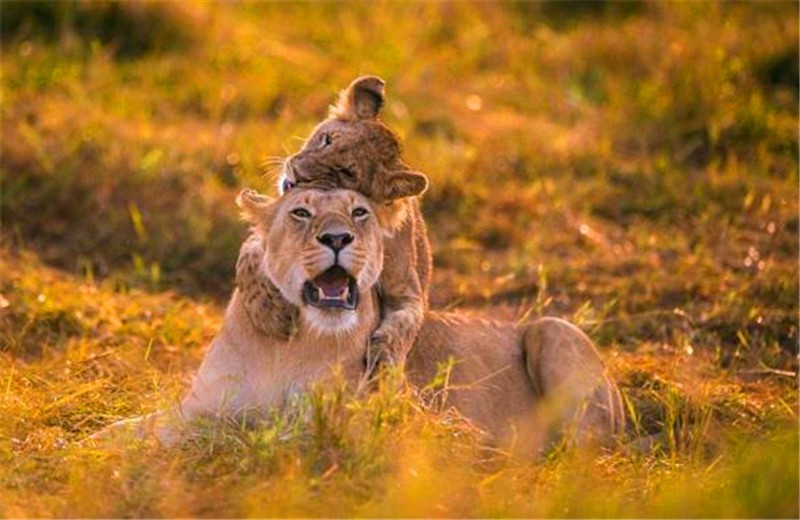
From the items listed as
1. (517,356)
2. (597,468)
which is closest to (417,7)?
(517,356)

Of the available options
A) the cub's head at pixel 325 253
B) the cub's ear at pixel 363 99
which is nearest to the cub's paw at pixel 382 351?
the cub's head at pixel 325 253

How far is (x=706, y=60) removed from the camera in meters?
10.8

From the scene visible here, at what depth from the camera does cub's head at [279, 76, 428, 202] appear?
219 inches

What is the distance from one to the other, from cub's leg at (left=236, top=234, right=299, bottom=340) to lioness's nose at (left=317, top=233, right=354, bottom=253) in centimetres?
33

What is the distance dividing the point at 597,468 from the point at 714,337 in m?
2.20

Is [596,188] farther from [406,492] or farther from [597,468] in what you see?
[406,492]

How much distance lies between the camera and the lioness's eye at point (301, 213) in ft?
17.5

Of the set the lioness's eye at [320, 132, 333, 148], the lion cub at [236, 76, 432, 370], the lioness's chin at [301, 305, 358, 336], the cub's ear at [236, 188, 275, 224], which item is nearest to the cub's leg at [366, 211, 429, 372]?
the lion cub at [236, 76, 432, 370]

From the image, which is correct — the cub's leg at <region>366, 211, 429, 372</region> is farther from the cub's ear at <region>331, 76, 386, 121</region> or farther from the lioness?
the cub's ear at <region>331, 76, 386, 121</region>

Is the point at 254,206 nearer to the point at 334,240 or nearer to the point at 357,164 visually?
the point at 357,164

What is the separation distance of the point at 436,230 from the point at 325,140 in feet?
9.71

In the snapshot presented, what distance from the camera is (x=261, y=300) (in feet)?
18.2

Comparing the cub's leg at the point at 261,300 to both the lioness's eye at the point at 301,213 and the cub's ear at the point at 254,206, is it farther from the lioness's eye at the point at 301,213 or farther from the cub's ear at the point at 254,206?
the lioness's eye at the point at 301,213

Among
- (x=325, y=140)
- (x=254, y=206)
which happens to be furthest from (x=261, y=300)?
(x=325, y=140)
